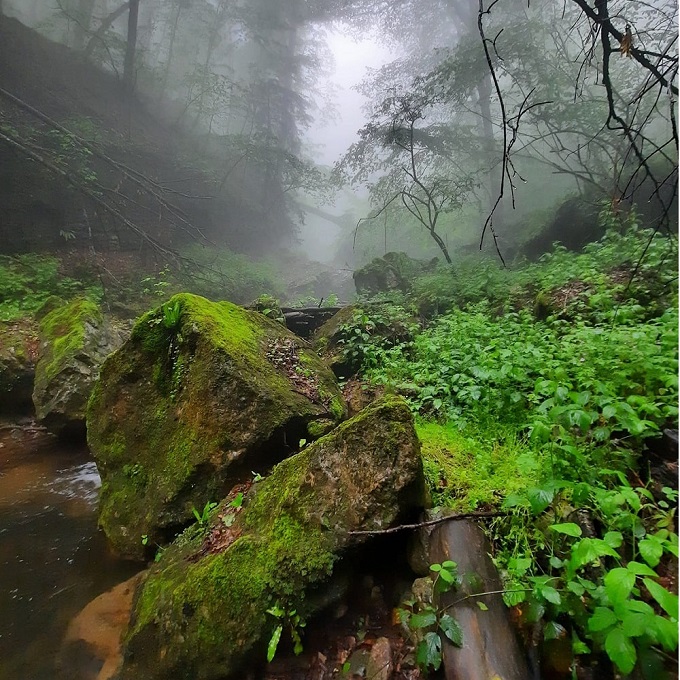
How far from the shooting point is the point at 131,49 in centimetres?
1738

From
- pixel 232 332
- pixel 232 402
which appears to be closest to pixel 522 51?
pixel 232 332

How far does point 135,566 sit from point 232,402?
173 cm

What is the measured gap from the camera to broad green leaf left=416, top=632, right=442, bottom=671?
1890 mm

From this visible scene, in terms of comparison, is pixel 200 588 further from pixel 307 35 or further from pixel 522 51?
pixel 307 35

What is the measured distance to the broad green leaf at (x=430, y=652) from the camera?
189cm

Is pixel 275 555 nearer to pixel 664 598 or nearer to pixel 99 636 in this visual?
pixel 99 636

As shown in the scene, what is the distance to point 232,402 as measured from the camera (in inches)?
148

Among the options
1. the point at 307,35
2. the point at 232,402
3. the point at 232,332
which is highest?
the point at 307,35

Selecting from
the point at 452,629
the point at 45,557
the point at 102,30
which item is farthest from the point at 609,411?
the point at 102,30

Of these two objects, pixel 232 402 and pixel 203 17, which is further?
pixel 203 17

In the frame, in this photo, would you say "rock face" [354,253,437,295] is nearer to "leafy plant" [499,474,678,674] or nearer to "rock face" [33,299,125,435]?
"rock face" [33,299,125,435]

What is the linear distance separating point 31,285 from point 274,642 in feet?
35.9

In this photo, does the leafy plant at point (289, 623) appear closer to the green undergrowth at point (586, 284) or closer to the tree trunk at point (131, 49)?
the green undergrowth at point (586, 284)

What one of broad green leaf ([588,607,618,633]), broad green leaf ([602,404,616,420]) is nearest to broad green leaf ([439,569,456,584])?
broad green leaf ([588,607,618,633])
